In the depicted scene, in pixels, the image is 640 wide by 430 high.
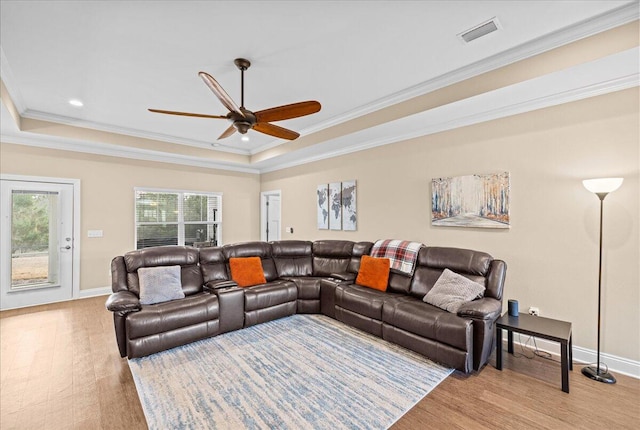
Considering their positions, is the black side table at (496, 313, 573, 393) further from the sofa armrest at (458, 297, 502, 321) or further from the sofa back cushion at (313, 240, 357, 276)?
the sofa back cushion at (313, 240, 357, 276)

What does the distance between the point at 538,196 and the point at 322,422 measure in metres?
3.10

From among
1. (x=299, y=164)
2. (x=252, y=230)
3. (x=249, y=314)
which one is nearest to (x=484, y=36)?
(x=249, y=314)

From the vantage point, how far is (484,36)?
8.11 ft

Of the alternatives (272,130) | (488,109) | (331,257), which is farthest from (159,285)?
(488,109)

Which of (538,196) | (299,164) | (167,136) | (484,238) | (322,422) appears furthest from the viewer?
(299,164)

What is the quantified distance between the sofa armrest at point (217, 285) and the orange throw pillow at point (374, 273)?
1741 millimetres

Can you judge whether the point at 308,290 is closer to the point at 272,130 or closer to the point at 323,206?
the point at 323,206

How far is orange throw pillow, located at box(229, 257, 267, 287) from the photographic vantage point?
13.3 ft

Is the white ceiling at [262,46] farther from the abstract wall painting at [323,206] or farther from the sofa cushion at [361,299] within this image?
the sofa cushion at [361,299]

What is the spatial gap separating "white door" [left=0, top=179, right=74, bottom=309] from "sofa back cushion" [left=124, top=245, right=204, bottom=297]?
2.35m

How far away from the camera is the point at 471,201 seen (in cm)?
360

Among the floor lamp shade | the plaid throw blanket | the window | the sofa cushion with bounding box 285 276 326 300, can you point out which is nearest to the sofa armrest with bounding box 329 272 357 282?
the sofa cushion with bounding box 285 276 326 300

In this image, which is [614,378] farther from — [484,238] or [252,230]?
[252,230]

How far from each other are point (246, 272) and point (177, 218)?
3103 millimetres
